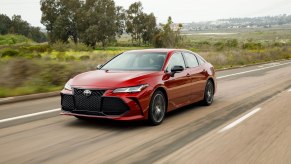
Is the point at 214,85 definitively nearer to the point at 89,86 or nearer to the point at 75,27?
the point at 89,86

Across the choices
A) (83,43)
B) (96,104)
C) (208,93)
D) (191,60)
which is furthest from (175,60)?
(83,43)

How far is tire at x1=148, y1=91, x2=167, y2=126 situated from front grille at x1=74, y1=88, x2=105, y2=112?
1014 mm

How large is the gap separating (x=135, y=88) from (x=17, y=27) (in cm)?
13268

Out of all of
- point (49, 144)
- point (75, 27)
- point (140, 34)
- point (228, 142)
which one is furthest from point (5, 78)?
point (140, 34)

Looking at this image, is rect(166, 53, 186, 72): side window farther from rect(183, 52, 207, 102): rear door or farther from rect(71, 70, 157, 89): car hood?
rect(71, 70, 157, 89): car hood

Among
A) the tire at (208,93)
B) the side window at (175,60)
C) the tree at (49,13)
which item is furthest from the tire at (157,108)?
the tree at (49,13)

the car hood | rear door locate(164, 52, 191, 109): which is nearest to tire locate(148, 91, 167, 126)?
rear door locate(164, 52, 191, 109)

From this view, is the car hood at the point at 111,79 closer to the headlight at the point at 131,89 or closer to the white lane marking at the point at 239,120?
the headlight at the point at 131,89

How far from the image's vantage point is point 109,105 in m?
7.42

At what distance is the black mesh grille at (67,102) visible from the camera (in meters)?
7.69

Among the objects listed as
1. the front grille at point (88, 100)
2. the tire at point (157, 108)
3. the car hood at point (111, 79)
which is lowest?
the tire at point (157, 108)

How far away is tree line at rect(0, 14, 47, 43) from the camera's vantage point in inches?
4956

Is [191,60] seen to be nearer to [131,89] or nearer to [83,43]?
[131,89]

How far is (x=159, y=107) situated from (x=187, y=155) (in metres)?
2.38
